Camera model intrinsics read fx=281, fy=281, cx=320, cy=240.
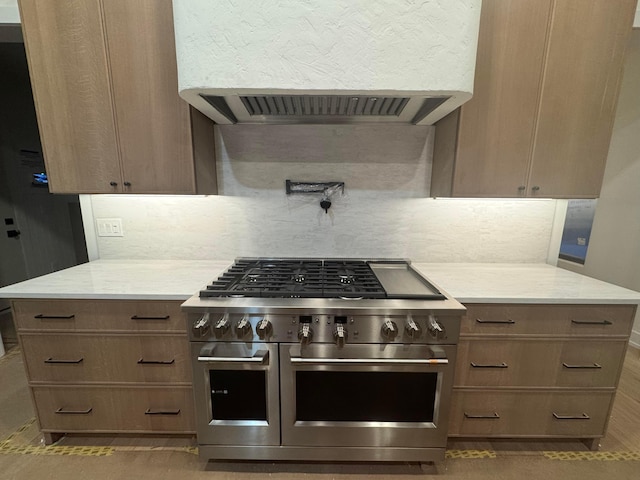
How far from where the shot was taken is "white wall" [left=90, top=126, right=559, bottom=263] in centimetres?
190

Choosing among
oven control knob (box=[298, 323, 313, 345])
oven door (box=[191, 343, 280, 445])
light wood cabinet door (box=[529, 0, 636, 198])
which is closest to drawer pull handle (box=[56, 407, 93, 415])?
oven door (box=[191, 343, 280, 445])

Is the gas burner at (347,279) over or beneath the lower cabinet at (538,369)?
over

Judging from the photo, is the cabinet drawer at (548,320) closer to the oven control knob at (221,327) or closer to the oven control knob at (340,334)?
the oven control knob at (340,334)

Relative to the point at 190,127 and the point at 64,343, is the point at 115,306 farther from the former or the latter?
the point at 190,127

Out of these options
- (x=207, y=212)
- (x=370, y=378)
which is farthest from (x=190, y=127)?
(x=370, y=378)

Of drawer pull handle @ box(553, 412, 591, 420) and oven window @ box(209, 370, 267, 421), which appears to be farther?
drawer pull handle @ box(553, 412, 591, 420)

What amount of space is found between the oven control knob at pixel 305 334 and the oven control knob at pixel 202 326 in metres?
0.43

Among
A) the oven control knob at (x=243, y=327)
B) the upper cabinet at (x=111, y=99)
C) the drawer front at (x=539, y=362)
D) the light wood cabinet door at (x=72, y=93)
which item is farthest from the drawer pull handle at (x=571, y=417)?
the light wood cabinet door at (x=72, y=93)

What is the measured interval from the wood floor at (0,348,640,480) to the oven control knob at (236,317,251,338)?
32.7 inches

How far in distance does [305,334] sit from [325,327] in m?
0.10

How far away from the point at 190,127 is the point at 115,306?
40.5 inches

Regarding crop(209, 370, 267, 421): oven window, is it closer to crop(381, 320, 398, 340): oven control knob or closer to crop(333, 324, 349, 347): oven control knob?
crop(333, 324, 349, 347): oven control knob

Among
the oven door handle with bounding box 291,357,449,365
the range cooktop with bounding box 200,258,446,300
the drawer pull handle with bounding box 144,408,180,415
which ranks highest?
the range cooktop with bounding box 200,258,446,300

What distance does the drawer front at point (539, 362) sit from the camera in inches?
57.7
